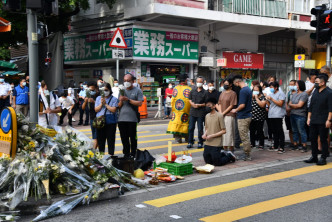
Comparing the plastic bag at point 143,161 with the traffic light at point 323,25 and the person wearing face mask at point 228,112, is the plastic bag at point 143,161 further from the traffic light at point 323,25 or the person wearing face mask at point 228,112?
the traffic light at point 323,25

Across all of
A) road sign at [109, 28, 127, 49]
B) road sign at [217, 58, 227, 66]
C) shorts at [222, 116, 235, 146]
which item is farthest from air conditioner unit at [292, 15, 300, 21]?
shorts at [222, 116, 235, 146]

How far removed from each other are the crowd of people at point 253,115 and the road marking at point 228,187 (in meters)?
0.69

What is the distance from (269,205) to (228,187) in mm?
1182

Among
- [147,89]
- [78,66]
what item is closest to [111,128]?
[147,89]

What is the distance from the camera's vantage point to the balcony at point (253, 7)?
927 inches

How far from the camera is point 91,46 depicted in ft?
78.2

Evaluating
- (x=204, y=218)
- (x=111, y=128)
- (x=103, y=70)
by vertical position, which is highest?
(x=103, y=70)

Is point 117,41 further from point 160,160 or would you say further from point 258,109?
point 160,160

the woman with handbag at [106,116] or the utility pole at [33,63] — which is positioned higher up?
the utility pole at [33,63]

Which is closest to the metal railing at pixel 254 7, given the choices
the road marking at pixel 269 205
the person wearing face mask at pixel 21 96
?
the person wearing face mask at pixel 21 96

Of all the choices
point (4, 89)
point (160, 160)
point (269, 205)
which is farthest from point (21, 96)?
point (269, 205)

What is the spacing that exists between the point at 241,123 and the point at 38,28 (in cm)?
478

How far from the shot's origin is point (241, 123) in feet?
30.2

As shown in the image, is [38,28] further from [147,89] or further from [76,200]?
[147,89]
